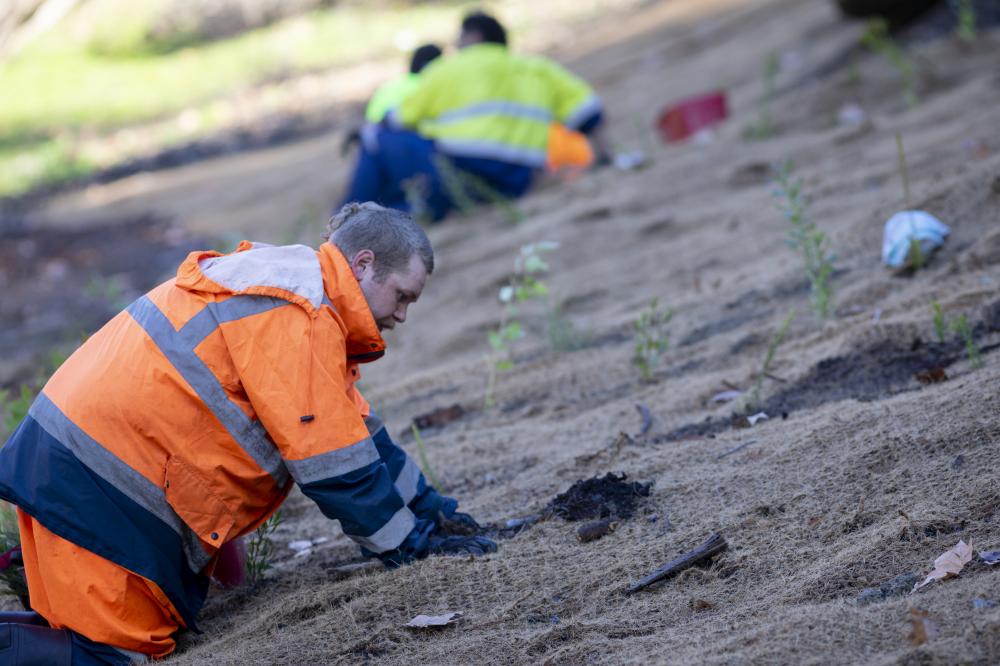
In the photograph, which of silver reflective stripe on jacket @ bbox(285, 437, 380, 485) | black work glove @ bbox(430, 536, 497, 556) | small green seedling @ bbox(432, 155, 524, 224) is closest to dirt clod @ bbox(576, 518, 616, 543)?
black work glove @ bbox(430, 536, 497, 556)

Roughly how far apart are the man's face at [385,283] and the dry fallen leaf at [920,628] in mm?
1224

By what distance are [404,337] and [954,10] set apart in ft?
15.0

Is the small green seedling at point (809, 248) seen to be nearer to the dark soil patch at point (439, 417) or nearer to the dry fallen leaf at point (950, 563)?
Answer: the dark soil patch at point (439, 417)

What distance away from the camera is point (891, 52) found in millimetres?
6914

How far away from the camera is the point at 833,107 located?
7.16m

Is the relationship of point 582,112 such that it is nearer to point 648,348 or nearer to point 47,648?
point 648,348

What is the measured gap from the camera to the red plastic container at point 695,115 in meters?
7.87

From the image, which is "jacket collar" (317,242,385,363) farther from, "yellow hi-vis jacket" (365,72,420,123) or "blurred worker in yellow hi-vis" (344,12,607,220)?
"yellow hi-vis jacket" (365,72,420,123)

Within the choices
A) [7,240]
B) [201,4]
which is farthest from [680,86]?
[201,4]

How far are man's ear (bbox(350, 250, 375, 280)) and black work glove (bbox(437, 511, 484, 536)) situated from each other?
0.68m

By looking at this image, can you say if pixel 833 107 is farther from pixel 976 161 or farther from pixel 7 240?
pixel 7 240

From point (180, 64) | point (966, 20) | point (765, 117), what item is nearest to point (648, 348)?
point (765, 117)

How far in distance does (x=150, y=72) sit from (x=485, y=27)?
1360cm

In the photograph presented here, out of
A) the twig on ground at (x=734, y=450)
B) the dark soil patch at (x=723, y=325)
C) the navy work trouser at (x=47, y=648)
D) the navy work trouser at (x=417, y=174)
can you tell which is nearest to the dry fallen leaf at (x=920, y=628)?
the twig on ground at (x=734, y=450)
